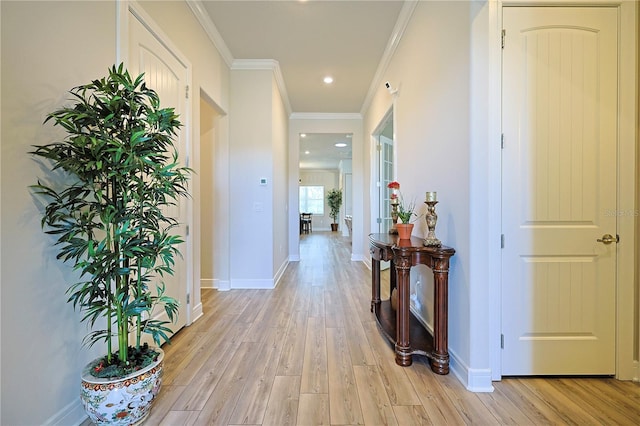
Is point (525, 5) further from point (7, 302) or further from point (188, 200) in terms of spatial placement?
point (7, 302)

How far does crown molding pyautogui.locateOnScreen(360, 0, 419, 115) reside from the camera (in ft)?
8.64

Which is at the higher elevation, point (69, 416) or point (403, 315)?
point (403, 315)

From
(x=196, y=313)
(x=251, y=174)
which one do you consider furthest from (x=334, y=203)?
(x=196, y=313)

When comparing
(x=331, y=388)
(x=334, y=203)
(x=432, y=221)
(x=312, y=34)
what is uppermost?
(x=312, y=34)

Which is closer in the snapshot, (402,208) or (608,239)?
(608,239)

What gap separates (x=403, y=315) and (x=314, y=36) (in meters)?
3.12

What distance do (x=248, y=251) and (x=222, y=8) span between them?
278 centimetres

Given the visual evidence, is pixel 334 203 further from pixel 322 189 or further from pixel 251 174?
pixel 251 174

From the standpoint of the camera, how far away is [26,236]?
120 cm

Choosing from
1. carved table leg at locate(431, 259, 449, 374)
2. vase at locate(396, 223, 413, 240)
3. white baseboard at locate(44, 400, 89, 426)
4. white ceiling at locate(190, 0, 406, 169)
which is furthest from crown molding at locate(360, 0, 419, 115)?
white baseboard at locate(44, 400, 89, 426)

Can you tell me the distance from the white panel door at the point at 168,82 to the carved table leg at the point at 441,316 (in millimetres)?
1920

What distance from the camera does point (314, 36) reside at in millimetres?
3211

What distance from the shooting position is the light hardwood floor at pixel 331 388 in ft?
4.79

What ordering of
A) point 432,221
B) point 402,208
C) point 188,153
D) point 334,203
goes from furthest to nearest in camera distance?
point 334,203 → point 188,153 → point 402,208 → point 432,221
